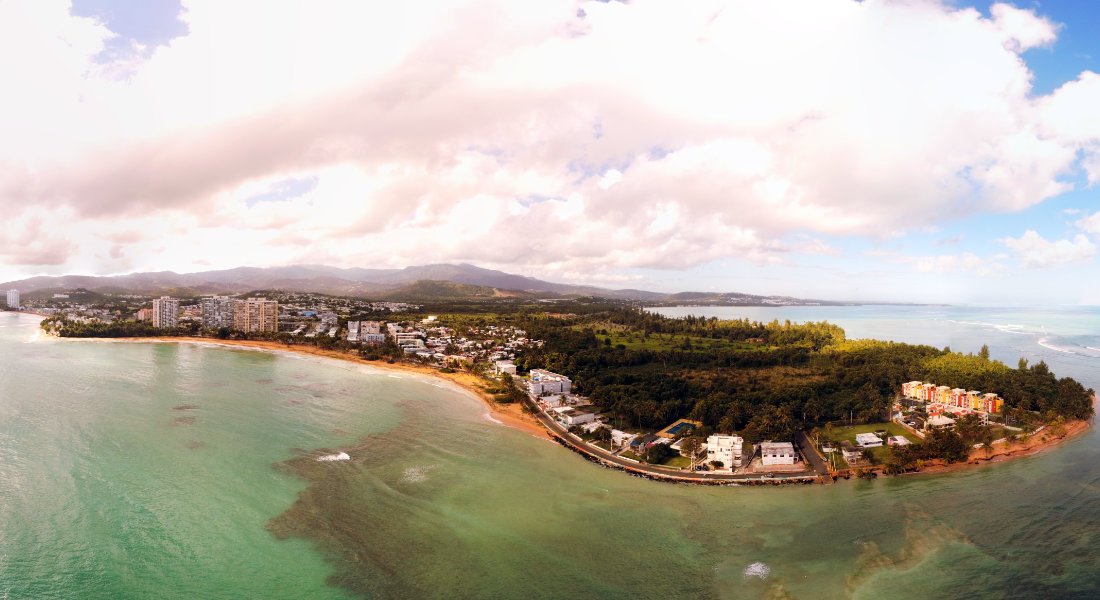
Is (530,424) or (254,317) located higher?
(254,317)

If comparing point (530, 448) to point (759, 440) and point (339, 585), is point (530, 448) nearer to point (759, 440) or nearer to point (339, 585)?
point (759, 440)

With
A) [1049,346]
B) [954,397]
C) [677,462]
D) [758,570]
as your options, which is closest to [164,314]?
[677,462]

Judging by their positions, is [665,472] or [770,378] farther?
[770,378]

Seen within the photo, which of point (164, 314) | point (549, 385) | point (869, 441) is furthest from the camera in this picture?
point (164, 314)

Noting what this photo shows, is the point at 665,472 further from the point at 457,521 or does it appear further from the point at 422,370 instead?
the point at 422,370

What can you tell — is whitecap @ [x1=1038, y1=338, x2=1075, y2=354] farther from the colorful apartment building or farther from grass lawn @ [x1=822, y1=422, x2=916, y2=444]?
grass lawn @ [x1=822, y1=422, x2=916, y2=444]

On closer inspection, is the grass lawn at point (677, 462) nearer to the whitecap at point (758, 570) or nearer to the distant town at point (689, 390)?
the distant town at point (689, 390)

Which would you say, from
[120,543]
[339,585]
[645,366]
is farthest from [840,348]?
[120,543]

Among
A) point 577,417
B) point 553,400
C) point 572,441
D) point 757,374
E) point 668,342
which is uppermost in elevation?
point 668,342
